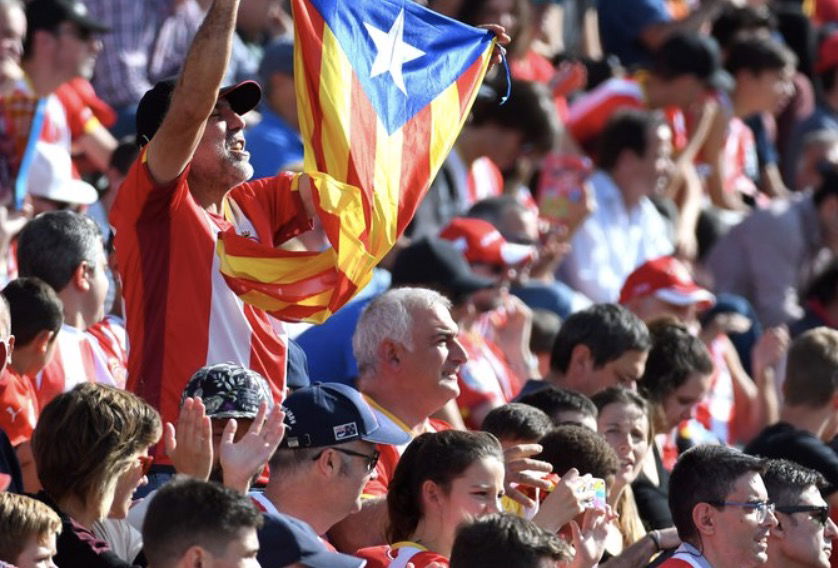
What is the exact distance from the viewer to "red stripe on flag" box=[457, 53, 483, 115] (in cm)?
661

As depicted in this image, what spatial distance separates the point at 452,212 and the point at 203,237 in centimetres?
501

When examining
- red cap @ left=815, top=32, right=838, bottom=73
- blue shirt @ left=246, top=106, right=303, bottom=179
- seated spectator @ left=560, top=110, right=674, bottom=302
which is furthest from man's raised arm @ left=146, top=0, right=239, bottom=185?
red cap @ left=815, top=32, right=838, bottom=73

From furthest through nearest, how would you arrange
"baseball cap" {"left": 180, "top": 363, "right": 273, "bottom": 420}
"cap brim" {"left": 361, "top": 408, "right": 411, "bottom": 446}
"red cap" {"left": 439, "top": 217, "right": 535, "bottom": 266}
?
"red cap" {"left": 439, "top": 217, "right": 535, "bottom": 266} → "cap brim" {"left": 361, "top": 408, "right": 411, "bottom": 446} → "baseball cap" {"left": 180, "top": 363, "right": 273, "bottom": 420}

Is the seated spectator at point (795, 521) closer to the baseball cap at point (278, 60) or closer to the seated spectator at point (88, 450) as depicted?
the seated spectator at point (88, 450)

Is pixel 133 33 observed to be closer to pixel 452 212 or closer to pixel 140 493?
pixel 452 212

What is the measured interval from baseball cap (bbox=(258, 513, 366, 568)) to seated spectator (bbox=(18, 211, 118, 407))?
1847 millimetres

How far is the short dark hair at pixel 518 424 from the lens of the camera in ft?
20.5

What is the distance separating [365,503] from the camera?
5.93 metres

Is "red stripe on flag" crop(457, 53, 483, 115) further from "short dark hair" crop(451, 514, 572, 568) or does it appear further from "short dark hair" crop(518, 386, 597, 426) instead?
"short dark hair" crop(451, 514, 572, 568)

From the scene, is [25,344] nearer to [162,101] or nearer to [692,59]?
[162,101]

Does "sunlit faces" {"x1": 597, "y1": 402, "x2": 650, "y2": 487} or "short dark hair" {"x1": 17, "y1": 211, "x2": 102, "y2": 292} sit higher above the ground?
"short dark hair" {"x1": 17, "y1": 211, "x2": 102, "y2": 292}

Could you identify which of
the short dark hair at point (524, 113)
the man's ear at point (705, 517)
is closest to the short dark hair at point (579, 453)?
the man's ear at point (705, 517)

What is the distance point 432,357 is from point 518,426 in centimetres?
40

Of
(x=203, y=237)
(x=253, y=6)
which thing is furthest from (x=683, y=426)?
(x=253, y=6)
